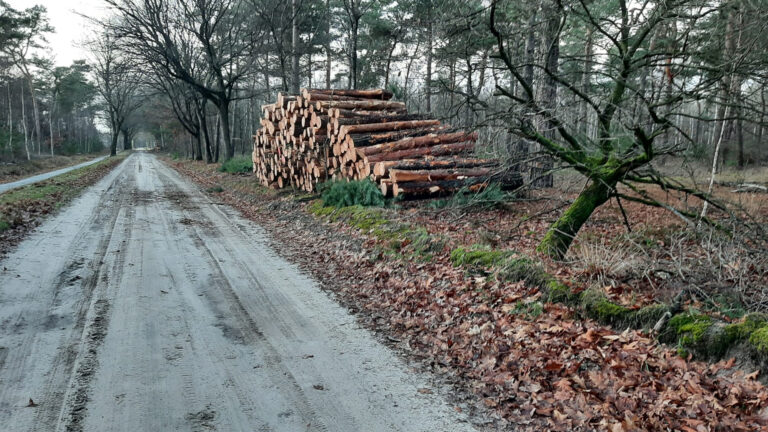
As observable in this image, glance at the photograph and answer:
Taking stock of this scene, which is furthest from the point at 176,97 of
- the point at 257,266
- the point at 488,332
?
the point at 488,332

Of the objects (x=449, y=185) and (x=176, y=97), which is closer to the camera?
(x=449, y=185)

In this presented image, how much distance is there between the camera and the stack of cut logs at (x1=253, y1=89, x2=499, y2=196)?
967 cm

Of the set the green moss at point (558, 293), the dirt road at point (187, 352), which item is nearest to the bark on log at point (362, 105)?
the dirt road at point (187, 352)

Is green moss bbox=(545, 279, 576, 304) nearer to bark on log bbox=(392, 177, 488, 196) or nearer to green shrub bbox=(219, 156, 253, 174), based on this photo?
bark on log bbox=(392, 177, 488, 196)

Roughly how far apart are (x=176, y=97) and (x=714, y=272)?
36096 mm

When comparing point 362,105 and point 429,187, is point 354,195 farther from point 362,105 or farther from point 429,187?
point 362,105

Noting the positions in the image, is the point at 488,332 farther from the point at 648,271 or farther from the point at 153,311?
the point at 153,311

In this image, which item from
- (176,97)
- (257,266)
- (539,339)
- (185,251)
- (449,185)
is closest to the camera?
(539,339)

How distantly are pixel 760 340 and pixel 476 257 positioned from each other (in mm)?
3105

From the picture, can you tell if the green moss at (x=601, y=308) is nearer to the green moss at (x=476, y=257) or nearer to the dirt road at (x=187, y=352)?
the green moss at (x=476, y=257)

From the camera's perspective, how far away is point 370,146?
10555 mm

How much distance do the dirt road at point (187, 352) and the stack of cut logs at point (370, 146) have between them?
12.6 feet

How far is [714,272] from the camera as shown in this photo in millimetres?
4555

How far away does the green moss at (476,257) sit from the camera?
5.68m
